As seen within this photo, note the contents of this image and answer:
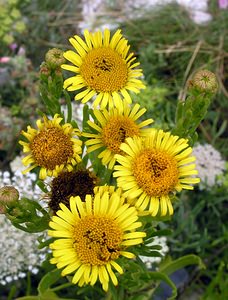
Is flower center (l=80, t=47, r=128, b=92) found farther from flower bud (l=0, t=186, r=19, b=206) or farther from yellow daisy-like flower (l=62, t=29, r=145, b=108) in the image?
flower bud (l=0, t=186, r=19, b=206)

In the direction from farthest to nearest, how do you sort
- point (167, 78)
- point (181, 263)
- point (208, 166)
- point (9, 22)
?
point (167, 78), point (9, 22), point (208, 166), point (181, 263)

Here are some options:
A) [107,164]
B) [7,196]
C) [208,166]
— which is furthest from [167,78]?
[7,196]

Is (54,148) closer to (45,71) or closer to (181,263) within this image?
(45,71)

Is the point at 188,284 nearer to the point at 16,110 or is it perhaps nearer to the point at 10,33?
the point at 16,110

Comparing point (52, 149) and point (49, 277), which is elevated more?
point (52, 149)

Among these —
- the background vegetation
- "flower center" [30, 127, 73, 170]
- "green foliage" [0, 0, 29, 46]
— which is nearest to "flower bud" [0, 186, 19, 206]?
"flower center" [30, 127, 73, 170]
